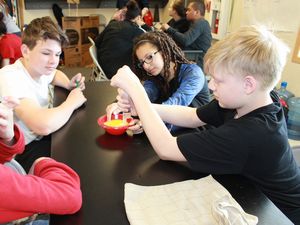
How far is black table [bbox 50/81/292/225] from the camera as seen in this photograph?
69 centimetres

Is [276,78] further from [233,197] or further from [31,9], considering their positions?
[31,9]

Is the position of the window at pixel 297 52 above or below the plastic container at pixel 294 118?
above

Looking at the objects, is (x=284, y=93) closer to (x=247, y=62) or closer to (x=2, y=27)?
(x=247, y=62)

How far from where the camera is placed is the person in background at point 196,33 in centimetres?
335

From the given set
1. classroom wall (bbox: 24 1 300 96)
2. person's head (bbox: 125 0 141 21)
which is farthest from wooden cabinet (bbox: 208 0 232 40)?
person's head (bbox: 125 0 141 21)

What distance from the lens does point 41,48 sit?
136cm

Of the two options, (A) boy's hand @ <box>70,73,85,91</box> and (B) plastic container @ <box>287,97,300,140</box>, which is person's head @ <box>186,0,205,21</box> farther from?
(A) boy's hand @ <box>70,73,85,91</box>

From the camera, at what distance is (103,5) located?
17.5ft

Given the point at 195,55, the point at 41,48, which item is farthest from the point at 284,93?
the point at 41,48

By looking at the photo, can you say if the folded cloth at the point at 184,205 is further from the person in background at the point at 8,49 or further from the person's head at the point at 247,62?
the person in background at the point at 8,49

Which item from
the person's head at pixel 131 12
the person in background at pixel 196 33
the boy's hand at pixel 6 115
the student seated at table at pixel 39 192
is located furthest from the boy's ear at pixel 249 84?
the person in background at pixel 196 33

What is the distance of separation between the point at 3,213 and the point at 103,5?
519 cm

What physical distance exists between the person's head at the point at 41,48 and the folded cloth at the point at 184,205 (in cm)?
82

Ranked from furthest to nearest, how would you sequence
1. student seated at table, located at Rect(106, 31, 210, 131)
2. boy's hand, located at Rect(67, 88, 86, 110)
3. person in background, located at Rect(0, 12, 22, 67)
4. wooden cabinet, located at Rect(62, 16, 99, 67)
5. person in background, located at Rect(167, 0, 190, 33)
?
wooden cabinet, located at Rect(62, 16, 99, 67), person in background, located at Rect(167, 0, 190, 33), person in background, located at Rect(0, 12, 22, 67), student seated at table, located at Rect(106, 31, 210, 131), boy's hand, located at Rect(67, 88, 86, 110)
